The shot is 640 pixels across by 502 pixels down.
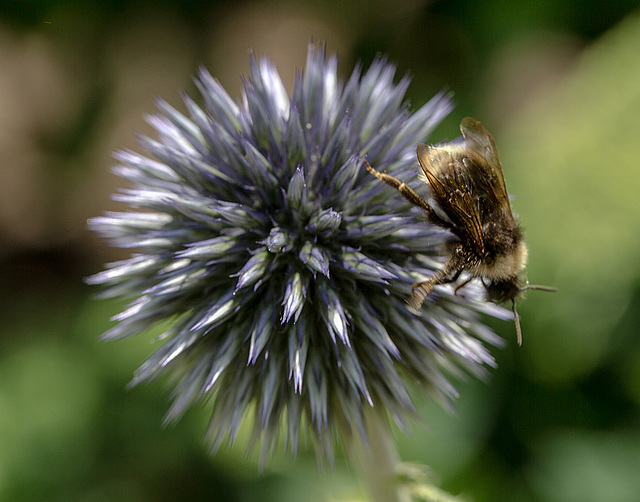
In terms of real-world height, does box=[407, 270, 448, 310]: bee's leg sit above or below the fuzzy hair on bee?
below

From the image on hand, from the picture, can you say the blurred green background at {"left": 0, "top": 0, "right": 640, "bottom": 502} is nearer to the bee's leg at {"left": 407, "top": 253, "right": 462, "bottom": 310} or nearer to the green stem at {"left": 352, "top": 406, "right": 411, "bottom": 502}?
the green stem at {"left": 352, "top": 406, "right": 411, "bottom": 502}

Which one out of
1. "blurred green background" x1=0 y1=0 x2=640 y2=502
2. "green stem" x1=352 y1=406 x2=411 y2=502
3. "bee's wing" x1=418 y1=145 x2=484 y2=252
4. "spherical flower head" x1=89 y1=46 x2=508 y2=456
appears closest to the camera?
"bee's wing" x1=418 y1=145 x2=484 y2=252

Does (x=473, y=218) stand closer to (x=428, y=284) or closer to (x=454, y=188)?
(x=454, y=188)

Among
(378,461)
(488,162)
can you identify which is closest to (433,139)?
(488,162)

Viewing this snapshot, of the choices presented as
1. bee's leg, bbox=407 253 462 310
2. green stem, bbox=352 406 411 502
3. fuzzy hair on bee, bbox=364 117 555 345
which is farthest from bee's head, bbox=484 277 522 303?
green stem, bbox=352 406 411 502

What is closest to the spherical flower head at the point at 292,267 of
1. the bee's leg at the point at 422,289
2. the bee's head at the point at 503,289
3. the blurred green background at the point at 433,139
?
the bee's leg at the point at 422,289

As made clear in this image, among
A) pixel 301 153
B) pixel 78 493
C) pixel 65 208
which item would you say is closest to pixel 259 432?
pixel 301 153

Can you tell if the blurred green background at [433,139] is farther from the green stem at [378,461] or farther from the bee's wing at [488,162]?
the bee's wing at [488,162]
